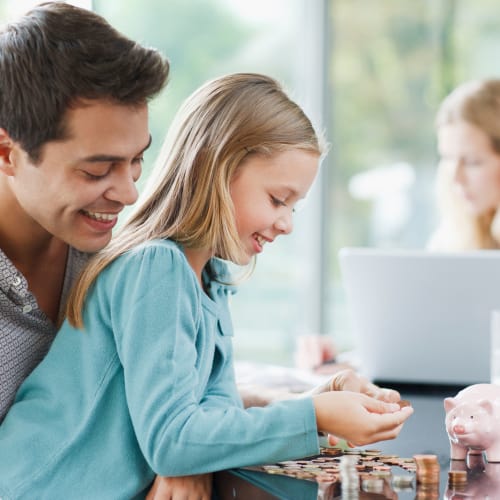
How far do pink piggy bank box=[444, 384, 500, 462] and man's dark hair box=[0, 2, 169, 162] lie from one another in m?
0.62

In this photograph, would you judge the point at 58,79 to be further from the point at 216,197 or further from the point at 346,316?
the point at 346,316

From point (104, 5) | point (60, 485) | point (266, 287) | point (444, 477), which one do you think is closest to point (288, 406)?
point (444, 477)

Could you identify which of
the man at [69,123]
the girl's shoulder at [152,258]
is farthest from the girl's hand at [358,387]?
the man at [69,123]

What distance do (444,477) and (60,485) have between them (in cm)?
51

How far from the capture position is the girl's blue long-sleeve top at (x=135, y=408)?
1114 mm

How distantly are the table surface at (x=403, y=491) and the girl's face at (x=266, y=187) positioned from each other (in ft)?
1.16

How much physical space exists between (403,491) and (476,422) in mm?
200

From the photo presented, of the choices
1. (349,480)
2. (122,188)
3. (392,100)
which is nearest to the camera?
(349,480)

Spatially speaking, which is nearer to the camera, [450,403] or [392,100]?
[450,403]

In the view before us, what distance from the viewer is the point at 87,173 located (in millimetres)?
1251

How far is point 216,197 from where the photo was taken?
4.33 ft

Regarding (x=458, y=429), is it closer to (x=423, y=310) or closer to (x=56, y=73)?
(x=423, y=310)

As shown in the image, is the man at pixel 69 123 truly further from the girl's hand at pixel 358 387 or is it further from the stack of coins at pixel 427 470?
the stack of coins at pixel 427 470

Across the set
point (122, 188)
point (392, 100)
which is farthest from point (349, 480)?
point (392, 100)
